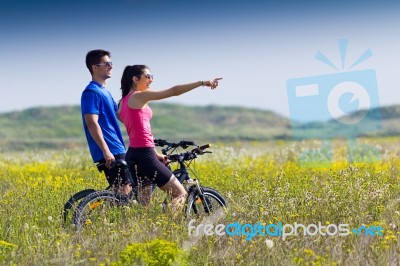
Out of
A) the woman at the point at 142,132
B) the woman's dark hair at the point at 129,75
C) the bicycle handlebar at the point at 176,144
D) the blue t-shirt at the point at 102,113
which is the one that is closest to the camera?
the woman at the point at 142,132

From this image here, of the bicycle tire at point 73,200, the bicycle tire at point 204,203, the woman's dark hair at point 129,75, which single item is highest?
the woman's dark hair at point 129,75

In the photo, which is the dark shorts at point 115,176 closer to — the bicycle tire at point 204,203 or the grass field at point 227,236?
the grass field at point 227,236

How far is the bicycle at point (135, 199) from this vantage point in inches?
319

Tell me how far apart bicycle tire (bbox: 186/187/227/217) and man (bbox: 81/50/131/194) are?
0.75 m

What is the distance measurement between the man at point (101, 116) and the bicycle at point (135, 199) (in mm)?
169

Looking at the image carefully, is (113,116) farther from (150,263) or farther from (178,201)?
(150,263)

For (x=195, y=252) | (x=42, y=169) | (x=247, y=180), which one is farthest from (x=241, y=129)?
(x=195, y=252)

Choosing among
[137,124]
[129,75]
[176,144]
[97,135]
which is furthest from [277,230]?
[129,75]

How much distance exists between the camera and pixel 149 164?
26.9 feet

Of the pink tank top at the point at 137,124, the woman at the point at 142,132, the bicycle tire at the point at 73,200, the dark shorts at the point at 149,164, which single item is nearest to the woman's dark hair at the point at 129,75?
the woman at the point at 142,132

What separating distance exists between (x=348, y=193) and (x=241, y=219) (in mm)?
1617

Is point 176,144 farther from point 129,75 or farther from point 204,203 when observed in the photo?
point 129,75

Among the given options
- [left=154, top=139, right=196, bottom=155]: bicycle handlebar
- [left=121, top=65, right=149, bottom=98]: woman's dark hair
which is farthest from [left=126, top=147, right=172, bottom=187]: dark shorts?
[left=121, top=65, right=149, bottom=98]: woman's dark hair

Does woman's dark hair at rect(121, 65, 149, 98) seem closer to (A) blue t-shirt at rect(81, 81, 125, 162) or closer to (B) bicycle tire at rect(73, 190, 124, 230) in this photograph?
(A) blue t-shirt at rect(81, 81, 125, 162)
